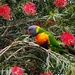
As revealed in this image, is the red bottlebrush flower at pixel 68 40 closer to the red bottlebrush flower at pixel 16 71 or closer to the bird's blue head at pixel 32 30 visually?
the bird's blue head at pixel 32 30

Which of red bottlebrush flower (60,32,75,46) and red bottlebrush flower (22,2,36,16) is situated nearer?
red bottlebrush flower (60,32,75,46)

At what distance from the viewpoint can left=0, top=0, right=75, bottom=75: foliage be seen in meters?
2.04

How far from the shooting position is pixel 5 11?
8.09 feet

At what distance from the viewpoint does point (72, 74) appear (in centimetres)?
194

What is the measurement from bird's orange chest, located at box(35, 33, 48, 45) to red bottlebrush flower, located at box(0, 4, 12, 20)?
297mm

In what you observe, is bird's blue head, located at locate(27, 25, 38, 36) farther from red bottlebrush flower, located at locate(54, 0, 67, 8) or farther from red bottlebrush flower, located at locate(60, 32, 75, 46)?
red bottlebrush flower, located at locate(54, 0, 67, 8)

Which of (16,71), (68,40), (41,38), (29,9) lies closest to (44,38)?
(41,38)

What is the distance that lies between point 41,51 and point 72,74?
309 mm

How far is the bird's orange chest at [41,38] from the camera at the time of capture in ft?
7.69

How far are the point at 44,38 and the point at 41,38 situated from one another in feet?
0.18

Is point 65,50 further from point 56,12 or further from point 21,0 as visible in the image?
point 21,0

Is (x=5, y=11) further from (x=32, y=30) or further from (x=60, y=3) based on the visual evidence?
(x=60, y=3)

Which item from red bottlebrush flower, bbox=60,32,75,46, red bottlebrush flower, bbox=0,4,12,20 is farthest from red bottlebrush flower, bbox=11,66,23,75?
red bottlebrush flower, bbox=0,4,12,20

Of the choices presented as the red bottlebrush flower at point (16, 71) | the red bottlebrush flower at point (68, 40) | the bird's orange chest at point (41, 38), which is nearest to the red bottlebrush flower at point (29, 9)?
the bird's orange chest at point (41, 38)
